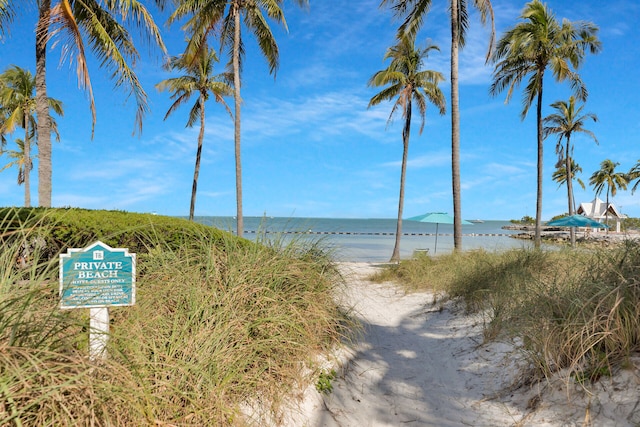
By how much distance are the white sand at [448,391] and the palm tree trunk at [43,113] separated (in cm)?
976

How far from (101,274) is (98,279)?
5 centimetres

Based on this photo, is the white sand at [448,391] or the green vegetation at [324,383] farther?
the green vegetation at [324,383]

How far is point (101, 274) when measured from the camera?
3.38 meters

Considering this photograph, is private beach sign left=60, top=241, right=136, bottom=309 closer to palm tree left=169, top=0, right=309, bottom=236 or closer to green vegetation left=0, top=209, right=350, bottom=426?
green vegetation left=0, top=209, right=350, bottom=426

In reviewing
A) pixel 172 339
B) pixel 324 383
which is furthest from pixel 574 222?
pixel 172 339

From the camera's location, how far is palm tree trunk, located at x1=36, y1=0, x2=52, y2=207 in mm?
11500

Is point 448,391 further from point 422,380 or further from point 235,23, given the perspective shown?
point 235,23

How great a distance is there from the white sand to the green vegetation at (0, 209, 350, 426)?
487 millimetres

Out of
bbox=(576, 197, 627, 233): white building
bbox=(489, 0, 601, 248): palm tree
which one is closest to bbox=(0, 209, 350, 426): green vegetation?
bbox=(489, 0, 601, 248): palm tree

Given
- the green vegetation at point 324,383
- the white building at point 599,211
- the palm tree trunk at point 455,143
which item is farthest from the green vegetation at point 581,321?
the white building at point 599,211

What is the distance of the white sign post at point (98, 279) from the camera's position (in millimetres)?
3091

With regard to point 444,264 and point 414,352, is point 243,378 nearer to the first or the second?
point 414,352

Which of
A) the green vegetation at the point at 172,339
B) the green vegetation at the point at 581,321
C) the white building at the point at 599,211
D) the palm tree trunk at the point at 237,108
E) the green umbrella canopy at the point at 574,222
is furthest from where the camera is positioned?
the white building at the point at 599,211

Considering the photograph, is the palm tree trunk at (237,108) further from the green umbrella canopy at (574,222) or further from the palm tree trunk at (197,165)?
the green umbrella canopy at (574,222)
